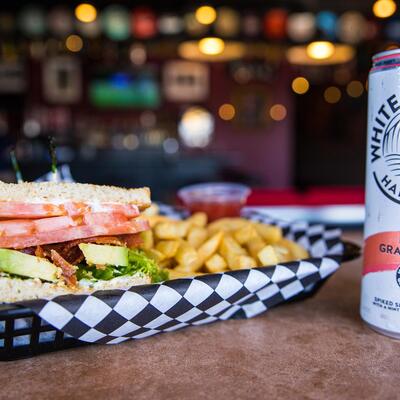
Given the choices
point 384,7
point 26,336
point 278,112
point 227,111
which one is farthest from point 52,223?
point 278,112

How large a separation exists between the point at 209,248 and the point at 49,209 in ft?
1.57

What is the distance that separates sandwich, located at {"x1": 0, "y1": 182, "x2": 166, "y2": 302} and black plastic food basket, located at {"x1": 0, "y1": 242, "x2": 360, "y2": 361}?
0.25 feet

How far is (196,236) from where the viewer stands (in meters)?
1.54

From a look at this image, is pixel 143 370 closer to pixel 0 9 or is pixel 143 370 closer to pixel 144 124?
pixel 0 9

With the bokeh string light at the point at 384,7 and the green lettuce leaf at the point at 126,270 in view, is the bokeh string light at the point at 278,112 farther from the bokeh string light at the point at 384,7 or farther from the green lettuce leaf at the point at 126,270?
the green lettuce leaf at the point at 126,270

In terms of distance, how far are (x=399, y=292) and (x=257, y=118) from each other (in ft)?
32.6

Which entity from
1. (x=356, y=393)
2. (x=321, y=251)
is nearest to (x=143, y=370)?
(x=356, y=393)

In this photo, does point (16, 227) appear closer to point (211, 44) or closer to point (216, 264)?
point (216, 264)

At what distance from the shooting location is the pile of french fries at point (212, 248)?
1.34 metres

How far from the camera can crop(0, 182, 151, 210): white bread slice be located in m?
1.14

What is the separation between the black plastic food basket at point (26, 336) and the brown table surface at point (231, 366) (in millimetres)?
20

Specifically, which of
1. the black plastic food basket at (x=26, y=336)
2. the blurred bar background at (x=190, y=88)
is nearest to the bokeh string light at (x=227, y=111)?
the blurred bar background at (x=190, y=88)

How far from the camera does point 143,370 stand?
99cm

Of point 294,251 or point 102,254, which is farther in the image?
point 294,251
